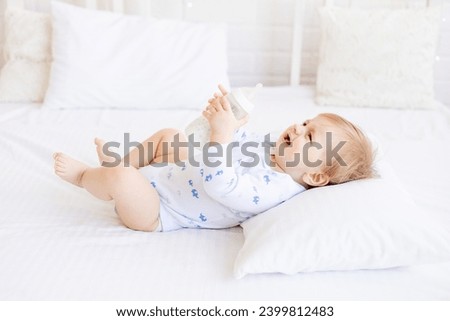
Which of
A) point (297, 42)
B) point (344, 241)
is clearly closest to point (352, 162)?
point (344, 241)

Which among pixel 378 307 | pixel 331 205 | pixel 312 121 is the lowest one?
pixel 378 307

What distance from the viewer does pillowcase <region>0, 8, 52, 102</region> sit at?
1.87 m

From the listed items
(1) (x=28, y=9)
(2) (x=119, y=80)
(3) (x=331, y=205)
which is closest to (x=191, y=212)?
(3) (x=331, y=205)

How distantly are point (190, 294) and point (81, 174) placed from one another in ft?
1.41

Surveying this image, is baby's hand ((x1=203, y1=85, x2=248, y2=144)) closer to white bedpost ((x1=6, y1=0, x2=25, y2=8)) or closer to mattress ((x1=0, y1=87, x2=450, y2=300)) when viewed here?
mattress ((x1=0, y1=87, x2=450, y2=300))

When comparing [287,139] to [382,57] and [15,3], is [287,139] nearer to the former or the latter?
[382,57]

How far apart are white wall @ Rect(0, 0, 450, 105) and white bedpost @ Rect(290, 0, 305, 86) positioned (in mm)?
76

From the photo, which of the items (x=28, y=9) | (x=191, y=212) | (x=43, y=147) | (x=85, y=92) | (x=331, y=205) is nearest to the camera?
(x=331, y=205)

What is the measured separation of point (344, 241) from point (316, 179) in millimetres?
220

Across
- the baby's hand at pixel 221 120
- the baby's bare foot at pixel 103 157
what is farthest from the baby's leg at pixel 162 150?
the baby's hand at pixel 221 120

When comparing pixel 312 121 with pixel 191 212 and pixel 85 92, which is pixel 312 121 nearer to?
pixel 191 212

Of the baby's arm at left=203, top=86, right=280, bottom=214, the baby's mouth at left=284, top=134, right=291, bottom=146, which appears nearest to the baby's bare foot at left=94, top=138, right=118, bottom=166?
the baby's arm at left=203, top=86, right=280, bottom=214

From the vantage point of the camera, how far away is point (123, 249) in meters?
1.03

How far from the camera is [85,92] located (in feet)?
5.89
